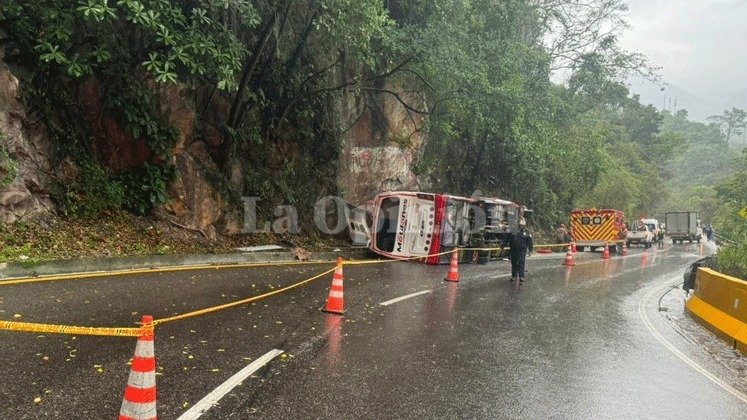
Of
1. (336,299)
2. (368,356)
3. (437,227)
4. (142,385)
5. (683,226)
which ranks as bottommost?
(368,356)

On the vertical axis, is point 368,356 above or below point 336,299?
below

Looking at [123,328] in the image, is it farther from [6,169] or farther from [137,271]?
[6,169]

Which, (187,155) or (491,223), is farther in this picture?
(491,223)

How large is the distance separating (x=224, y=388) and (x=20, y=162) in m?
11.0

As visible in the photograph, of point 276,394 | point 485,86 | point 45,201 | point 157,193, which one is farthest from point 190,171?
point 276,394

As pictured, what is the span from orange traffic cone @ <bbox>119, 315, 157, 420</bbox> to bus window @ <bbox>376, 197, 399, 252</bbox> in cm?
1597

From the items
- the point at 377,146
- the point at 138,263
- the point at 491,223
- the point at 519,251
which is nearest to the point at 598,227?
the point at 491,223

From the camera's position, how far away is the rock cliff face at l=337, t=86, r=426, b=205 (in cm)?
2509

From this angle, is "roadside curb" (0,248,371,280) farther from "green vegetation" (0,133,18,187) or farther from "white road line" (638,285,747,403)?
"white road line" (638,285,747,403)

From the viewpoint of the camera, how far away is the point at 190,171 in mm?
17000

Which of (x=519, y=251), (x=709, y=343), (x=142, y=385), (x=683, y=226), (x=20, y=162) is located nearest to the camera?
(x=142, y=385)

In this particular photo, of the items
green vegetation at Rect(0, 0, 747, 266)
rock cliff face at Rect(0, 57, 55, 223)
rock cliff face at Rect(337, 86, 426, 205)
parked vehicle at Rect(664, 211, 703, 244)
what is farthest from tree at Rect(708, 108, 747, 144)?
rock cliff face at Rect(0, 57, 55, 223)

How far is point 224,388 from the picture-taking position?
4.92m

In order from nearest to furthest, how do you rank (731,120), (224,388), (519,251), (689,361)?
(224,388) < (689,361) < (519,251) < (731,120)
